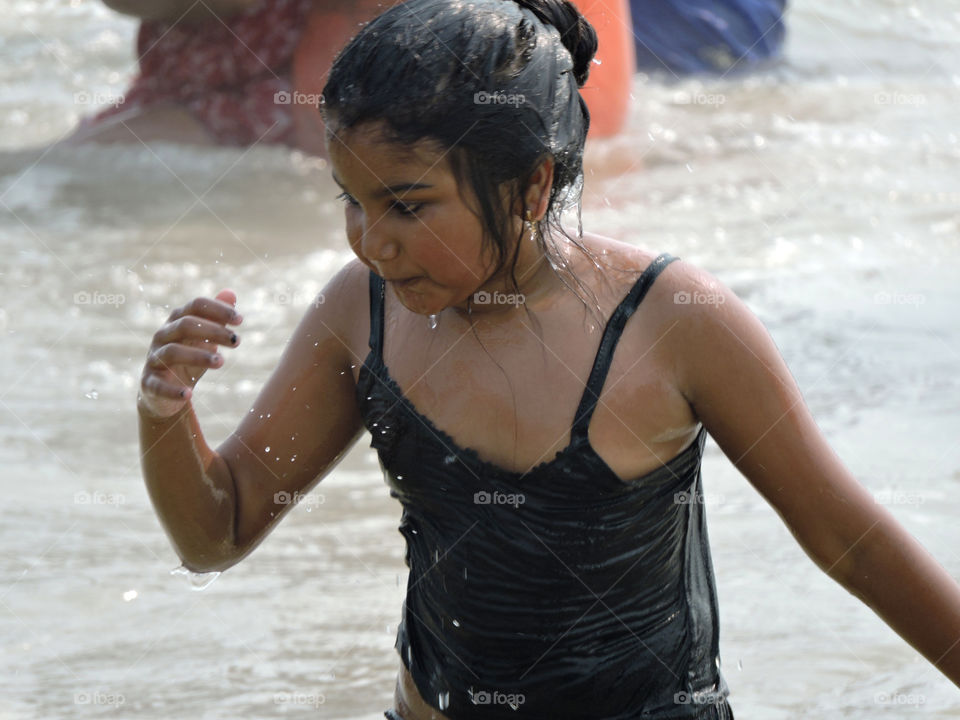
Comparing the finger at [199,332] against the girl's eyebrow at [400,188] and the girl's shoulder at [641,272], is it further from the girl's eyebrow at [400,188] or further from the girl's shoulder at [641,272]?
the girl's shoulder at [641,272]

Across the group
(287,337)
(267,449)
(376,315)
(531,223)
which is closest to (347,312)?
(376,315)

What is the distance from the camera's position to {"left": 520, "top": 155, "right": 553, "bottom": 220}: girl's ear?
1.71 meters

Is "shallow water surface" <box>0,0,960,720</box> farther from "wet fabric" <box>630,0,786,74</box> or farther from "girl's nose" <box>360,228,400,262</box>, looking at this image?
"girl's nose" <box>360,228,400,262</box>

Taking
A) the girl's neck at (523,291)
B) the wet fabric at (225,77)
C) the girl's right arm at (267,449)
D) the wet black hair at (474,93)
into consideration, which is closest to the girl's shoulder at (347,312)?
the girl's right arm at (267,449)

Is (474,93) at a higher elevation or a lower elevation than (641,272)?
higher

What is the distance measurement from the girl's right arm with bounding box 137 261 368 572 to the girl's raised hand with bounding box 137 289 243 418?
79mm

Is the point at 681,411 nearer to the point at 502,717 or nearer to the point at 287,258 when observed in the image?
the point at 502,717

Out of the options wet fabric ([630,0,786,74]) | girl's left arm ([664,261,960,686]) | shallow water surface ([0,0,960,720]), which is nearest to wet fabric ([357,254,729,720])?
girl's left arm ([664,261,960,686])

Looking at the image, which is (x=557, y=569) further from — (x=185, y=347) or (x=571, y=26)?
(x=571, y=26)

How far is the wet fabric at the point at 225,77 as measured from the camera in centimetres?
740

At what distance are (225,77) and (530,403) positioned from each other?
20.3 ft

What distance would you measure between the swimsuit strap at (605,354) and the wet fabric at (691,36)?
27.6ft

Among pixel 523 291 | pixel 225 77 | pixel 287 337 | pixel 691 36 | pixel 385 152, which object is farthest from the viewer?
pixel 691 36

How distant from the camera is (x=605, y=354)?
1761mm
